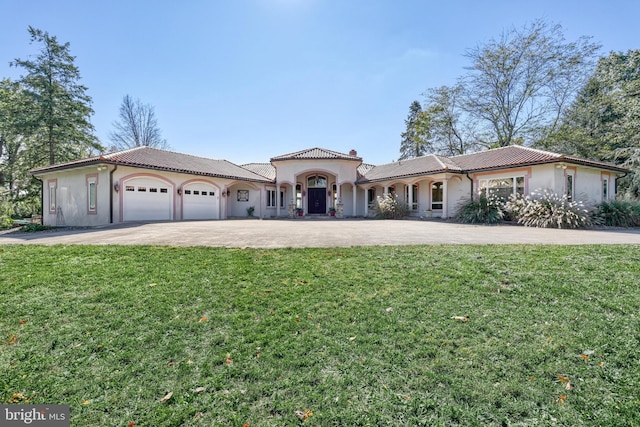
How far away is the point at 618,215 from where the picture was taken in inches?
538

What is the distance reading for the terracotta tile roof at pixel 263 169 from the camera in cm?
2566

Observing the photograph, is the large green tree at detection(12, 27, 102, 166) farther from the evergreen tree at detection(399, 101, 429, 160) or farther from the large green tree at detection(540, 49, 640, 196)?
the large green tree at detection(540, 49, 640, 196)

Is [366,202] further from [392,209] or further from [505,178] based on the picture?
[505,178]

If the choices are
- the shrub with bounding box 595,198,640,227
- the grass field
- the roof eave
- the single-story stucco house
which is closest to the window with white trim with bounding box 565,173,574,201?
the single-story stucco house

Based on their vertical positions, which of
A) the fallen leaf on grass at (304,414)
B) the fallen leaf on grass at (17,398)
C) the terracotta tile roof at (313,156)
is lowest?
the fallen leaf on grass at (304,414)

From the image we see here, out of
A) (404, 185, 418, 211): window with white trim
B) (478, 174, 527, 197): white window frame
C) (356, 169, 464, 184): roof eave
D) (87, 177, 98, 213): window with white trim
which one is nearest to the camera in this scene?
(87, 177, 98, 213): window with white trim

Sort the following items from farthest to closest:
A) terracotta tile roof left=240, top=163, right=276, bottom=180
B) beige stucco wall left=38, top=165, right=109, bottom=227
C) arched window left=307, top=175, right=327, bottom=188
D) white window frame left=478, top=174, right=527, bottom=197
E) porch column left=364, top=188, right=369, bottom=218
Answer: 1. terracotta tile roof left=240, top=163, right=276, bottom=180
2. arched window left=307, top=175, right=327, bottom=188
3. porch column left=364, top=188, right=369, bottom=218
4. white window frame left=478, top=174, right=527, bottom=197
5. beige stucco wall left=38, top=165, right=109, bottom=227

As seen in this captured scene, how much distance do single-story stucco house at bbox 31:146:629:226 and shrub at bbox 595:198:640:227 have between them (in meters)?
0.94

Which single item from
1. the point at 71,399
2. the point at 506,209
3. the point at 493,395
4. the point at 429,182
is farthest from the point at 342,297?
the point at 429,182

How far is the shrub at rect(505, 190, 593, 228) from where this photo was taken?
12250 mm

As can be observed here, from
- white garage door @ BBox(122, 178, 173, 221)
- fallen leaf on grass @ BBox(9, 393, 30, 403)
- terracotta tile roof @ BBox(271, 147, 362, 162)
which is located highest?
terracotta tile roof @ BBox(271, 147, 362, 162)

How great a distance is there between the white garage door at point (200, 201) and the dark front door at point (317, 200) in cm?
765

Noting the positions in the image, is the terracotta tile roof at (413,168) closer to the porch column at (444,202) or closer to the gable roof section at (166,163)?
the porch column at (444,202)

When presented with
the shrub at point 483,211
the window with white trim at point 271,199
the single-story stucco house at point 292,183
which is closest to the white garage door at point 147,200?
the single-story stucco house at point 292,183
